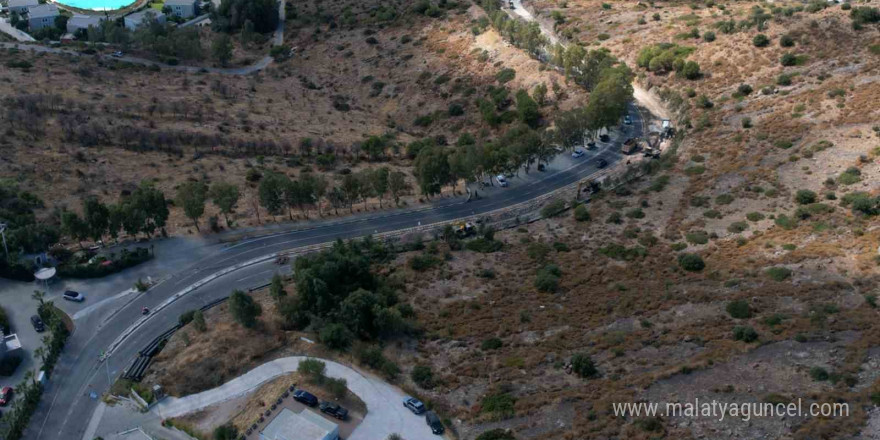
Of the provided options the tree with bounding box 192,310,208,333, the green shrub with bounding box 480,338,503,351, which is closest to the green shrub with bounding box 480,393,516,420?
the green shrub with bounding box 480,338,503,351

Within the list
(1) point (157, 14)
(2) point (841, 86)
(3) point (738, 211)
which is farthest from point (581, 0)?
(1) point (157, 14)

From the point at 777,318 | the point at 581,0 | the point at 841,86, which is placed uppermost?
the point at 581,0

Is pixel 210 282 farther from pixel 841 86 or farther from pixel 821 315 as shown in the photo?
pixel 841 86

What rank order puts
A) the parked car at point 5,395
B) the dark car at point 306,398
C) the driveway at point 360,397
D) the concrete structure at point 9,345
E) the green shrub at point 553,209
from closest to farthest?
the driveway at point 360,397 → the dark car at point 306,398 → the parked car at point 5,395 → the concrete structure at point 9,345 → the green shrub at point 553,209

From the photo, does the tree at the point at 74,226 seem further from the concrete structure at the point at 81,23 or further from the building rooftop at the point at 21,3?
the building rooftop at the point at 21,3

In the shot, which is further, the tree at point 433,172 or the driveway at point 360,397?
the tree at point 433,172

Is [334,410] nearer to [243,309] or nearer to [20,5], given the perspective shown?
[243,309]

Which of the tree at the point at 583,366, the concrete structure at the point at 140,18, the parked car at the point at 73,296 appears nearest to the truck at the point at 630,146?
the tree at the point at 583,366
